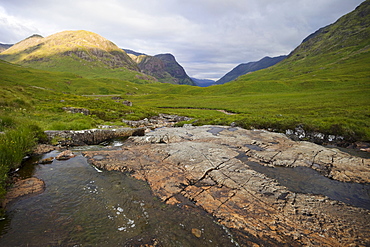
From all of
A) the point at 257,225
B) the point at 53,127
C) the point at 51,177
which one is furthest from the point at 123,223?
the point at 53,127

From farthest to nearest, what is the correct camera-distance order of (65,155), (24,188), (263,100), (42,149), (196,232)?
(263,100), (42,149), (65,155), (24,188), (196,232)

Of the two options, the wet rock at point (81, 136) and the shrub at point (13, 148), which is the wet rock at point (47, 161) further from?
the wet rock at point (81, 136)

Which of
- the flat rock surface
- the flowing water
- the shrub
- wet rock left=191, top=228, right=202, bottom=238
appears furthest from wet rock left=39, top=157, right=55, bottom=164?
wet rock left=191, top=228, right=202, bottom=238

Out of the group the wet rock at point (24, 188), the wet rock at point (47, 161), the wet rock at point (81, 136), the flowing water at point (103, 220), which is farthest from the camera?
the wet rock at point (81, 136)

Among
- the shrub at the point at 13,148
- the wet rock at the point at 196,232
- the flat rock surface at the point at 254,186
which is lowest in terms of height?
the wet rock at the point at 196,232

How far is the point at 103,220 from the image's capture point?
8.44m

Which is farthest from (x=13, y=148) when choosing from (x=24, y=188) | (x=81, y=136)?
(x=81, y=136)

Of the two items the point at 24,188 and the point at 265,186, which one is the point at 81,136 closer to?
the point at 24,188

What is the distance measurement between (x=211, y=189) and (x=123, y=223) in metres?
5.31

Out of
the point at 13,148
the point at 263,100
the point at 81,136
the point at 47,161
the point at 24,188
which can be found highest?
the point at 13,148

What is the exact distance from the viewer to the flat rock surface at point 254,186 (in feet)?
25.0

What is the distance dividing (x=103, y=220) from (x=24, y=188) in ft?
20.2

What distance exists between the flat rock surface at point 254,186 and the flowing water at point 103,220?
969 millimetres

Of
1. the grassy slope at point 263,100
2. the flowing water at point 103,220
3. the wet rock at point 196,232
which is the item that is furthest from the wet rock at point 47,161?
the wet rock at point 196,232
